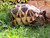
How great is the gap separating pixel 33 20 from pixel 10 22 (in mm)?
412

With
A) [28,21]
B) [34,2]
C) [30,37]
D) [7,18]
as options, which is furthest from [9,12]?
[34,2]

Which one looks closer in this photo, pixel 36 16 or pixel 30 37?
pixel 30 37

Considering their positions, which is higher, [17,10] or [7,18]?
[17,10]

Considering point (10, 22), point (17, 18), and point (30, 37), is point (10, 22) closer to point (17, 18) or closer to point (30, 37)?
point (17, 18)

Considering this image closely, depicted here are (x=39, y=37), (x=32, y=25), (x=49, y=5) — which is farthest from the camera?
(x=49, y=5)

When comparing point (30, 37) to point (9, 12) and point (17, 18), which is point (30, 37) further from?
point (9, 12)

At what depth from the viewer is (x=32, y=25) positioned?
73.4 inches

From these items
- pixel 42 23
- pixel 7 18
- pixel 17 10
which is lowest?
pixel 42 23

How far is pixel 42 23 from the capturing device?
1.98 metres

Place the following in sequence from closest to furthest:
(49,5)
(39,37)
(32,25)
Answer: (39,37), (32,25), (49,5)

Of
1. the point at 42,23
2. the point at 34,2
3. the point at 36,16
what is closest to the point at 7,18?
the point at 36,16

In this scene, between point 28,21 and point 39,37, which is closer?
point 39,37

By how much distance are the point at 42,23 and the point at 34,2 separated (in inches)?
47.5

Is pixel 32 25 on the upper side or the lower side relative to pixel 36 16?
lower
